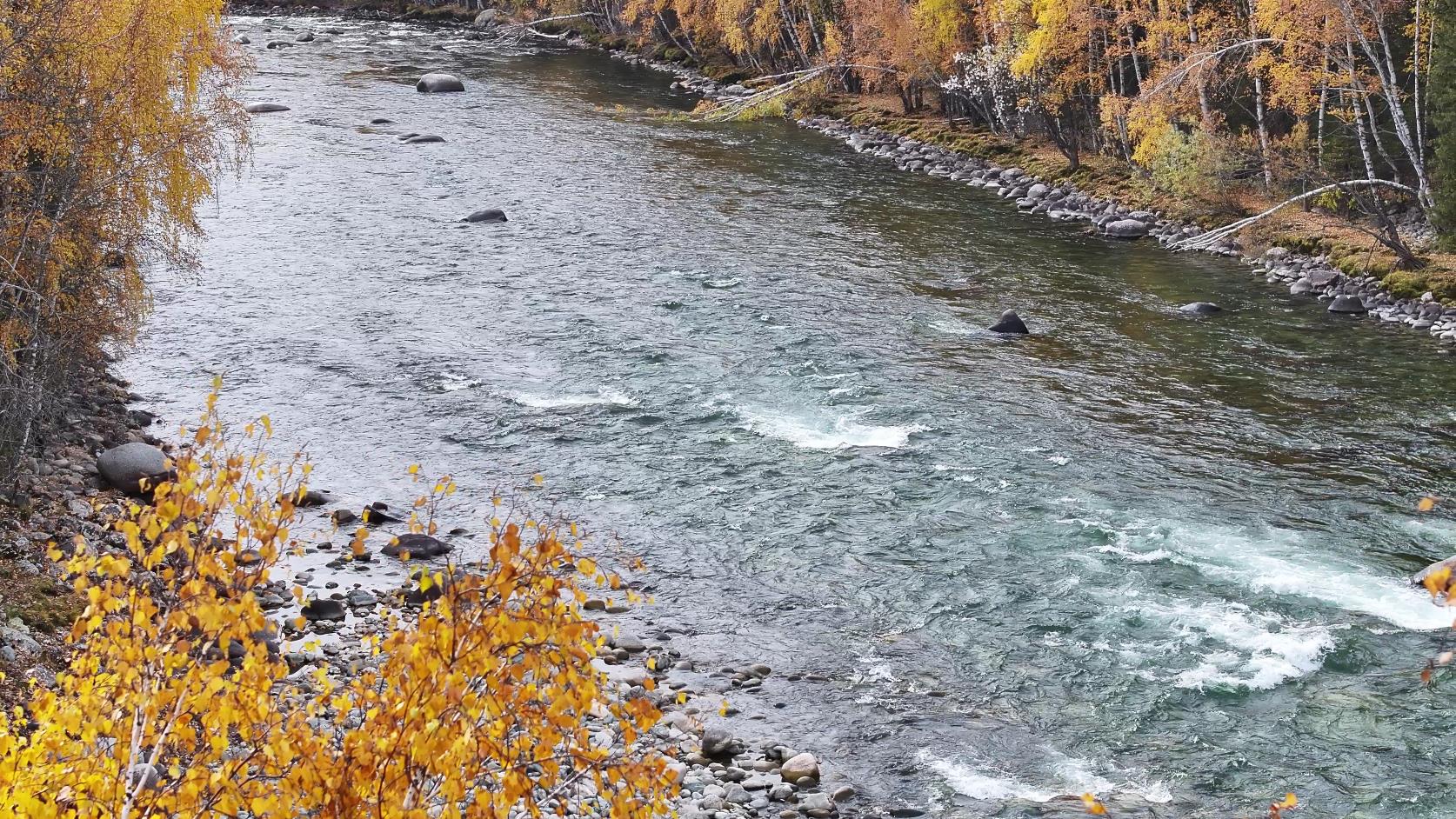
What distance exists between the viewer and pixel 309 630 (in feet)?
62.4

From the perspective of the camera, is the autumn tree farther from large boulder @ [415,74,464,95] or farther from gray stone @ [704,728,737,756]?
large boulder @ [415,74,464,95]

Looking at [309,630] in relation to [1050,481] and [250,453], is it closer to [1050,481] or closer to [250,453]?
[250,453]

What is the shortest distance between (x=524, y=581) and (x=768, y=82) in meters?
67.3

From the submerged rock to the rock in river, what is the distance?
2168cm

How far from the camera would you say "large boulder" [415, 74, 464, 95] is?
2623 inches

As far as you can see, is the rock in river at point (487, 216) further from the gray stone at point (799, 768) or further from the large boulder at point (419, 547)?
the gray stone at point (799, 768)

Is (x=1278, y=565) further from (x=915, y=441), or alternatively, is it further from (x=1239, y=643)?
(x=915, y=441)

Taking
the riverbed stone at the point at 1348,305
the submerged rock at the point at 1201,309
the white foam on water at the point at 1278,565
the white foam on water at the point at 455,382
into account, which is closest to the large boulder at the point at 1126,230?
the submerged rock at the point at 1201,309

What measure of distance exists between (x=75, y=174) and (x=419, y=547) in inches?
312

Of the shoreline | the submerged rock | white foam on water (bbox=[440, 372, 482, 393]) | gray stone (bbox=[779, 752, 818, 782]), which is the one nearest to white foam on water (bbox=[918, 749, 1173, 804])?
gray stone (bbox=[779, 752, 818, 782])

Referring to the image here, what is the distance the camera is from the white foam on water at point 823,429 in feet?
87.6

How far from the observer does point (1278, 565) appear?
834 inches

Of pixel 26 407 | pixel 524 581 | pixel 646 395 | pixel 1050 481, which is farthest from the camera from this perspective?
pixel 646 395

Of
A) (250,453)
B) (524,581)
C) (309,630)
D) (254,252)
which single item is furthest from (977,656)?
(254,252)
